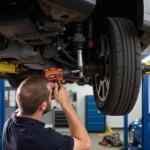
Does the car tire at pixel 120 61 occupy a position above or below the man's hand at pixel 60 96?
above

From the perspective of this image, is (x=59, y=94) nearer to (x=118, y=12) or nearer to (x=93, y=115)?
(x=118, y=12)

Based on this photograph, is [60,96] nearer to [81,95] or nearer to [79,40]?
[79,40]

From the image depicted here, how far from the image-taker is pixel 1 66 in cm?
214

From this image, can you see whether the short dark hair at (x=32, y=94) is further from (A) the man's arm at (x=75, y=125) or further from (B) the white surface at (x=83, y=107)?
(B) the white surface at (x=83, y=107)

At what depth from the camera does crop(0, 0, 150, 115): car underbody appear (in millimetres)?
1150

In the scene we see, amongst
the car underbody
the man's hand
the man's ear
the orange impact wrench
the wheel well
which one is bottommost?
the man's ear

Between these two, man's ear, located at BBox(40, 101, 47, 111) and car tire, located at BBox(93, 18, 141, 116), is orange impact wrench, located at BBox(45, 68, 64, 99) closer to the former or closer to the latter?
man's ear, located at BBox(40, 101, 47, 111)

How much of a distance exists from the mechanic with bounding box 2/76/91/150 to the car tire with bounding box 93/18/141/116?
0.97 ft

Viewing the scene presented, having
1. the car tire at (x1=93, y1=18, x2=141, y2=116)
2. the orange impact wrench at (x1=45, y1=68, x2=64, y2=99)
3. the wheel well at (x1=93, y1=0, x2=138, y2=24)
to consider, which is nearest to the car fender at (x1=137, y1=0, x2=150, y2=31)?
the car tire at (x1=93, y1=18, x2=141, y2=116)

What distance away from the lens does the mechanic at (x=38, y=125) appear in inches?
51.2

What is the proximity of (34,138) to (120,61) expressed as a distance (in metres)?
0.63

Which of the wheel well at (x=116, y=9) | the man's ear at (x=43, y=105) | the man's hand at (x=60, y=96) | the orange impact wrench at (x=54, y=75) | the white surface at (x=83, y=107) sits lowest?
the white surface at (x=83, y=107)

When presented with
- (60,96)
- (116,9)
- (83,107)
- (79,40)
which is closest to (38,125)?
(60,96)

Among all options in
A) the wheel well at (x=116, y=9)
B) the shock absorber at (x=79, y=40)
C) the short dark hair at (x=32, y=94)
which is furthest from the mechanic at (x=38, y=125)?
the wheel well at (x=116, y=9)
